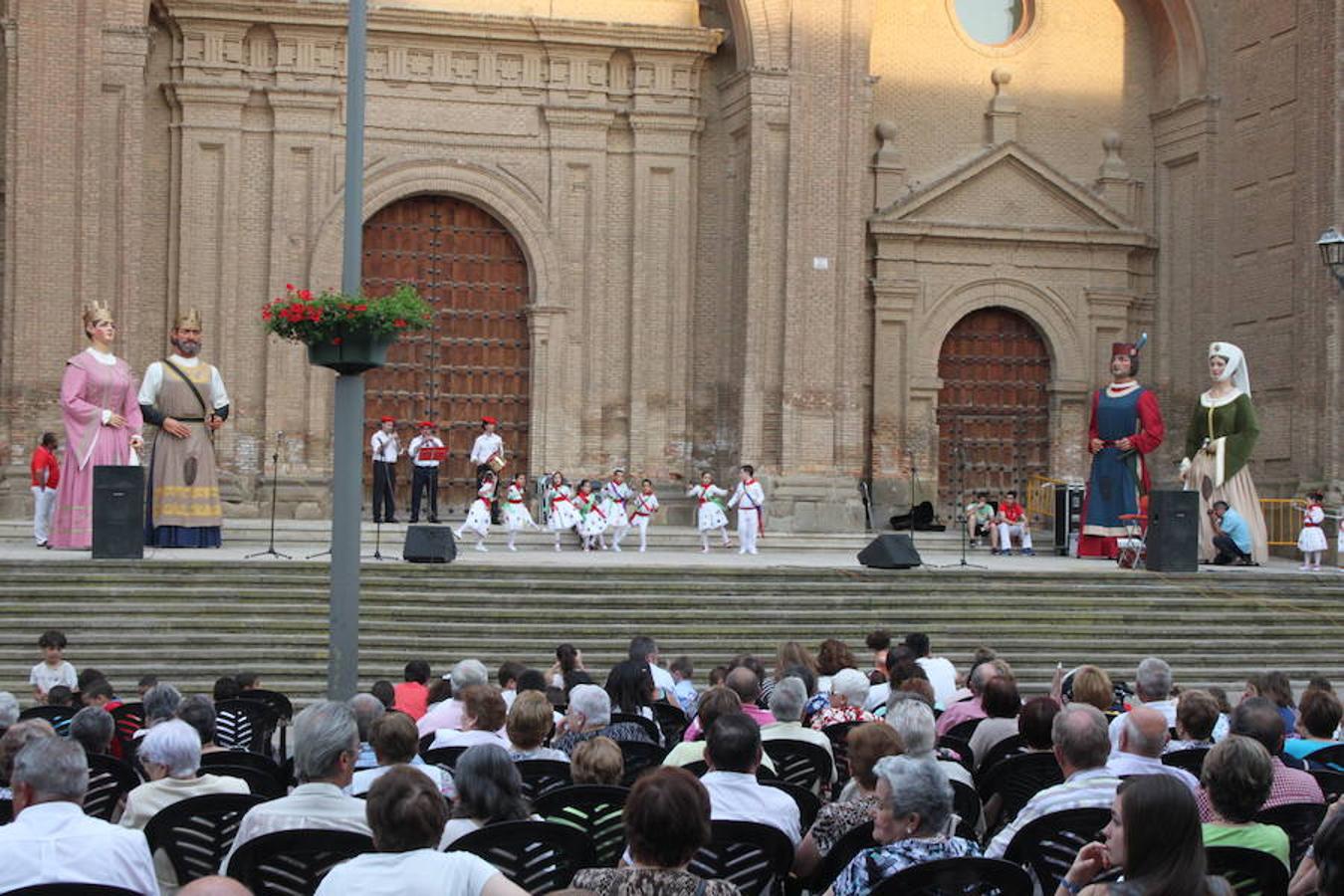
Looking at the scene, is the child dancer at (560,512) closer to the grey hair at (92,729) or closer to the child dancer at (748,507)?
the child dancer at (748,507)

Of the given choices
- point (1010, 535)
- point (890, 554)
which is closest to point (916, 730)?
point (890, 554)

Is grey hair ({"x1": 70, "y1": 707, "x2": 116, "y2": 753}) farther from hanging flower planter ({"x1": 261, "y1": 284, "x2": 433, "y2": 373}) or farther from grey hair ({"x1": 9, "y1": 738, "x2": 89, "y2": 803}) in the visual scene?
hanging flower planter ({"x1": 261, "y1": 284, "x2": 433, "y2": 373})

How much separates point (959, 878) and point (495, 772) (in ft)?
5.30

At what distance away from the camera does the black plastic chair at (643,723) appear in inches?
343

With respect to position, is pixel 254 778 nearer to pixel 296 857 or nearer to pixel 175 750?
pixel 175 750

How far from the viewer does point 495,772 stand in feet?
19.3

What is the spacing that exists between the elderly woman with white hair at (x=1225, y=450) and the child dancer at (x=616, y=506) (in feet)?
24.5

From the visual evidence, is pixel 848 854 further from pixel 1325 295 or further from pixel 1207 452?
pixel 1325 295

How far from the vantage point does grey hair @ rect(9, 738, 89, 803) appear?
525 cm

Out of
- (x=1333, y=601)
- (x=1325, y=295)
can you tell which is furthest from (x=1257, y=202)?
(x=1333, y=601)

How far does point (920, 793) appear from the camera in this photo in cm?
534

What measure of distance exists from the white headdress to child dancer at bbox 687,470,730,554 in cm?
690

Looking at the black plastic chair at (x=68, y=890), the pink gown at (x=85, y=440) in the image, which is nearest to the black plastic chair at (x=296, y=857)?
the black plastic chair at (x=68, y=890)

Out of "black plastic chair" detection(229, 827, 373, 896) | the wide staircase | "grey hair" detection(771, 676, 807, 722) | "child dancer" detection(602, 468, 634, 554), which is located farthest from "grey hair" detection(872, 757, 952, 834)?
"child dancer" detection(602, 468, 634, 554)
